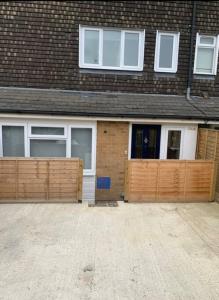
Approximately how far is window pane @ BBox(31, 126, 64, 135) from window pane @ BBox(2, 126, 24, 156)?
0.35m

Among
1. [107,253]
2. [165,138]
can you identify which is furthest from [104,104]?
[107,253]

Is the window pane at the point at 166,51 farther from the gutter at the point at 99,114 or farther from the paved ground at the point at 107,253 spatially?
the paved ground at the point at 107,253

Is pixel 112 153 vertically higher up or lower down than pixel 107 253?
higher up

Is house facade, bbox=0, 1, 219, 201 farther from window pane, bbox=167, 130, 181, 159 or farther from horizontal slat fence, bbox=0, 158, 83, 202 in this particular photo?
horizontal slat fence, bbox=0, 158, 83, 202

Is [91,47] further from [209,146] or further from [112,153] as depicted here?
[209,146]

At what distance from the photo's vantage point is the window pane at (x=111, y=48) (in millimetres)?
8102

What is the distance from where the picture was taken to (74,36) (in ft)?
25.8

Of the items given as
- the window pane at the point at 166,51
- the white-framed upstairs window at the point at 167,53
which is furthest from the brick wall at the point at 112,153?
the window pane at the point at 166,51

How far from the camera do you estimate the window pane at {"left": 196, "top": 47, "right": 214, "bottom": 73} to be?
28.1 feet

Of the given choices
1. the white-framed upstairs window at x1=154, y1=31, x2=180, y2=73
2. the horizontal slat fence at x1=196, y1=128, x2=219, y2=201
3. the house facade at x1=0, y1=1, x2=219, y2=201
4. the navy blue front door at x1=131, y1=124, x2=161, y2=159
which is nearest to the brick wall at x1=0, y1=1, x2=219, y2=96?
the house facade at x1=0, y1=1, x2=219, y2=201

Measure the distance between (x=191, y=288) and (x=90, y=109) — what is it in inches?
196

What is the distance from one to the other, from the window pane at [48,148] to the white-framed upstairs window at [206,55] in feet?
16.5

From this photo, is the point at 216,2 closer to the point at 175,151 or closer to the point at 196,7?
the point at 196,7

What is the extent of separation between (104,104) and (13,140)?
9.10 ft
